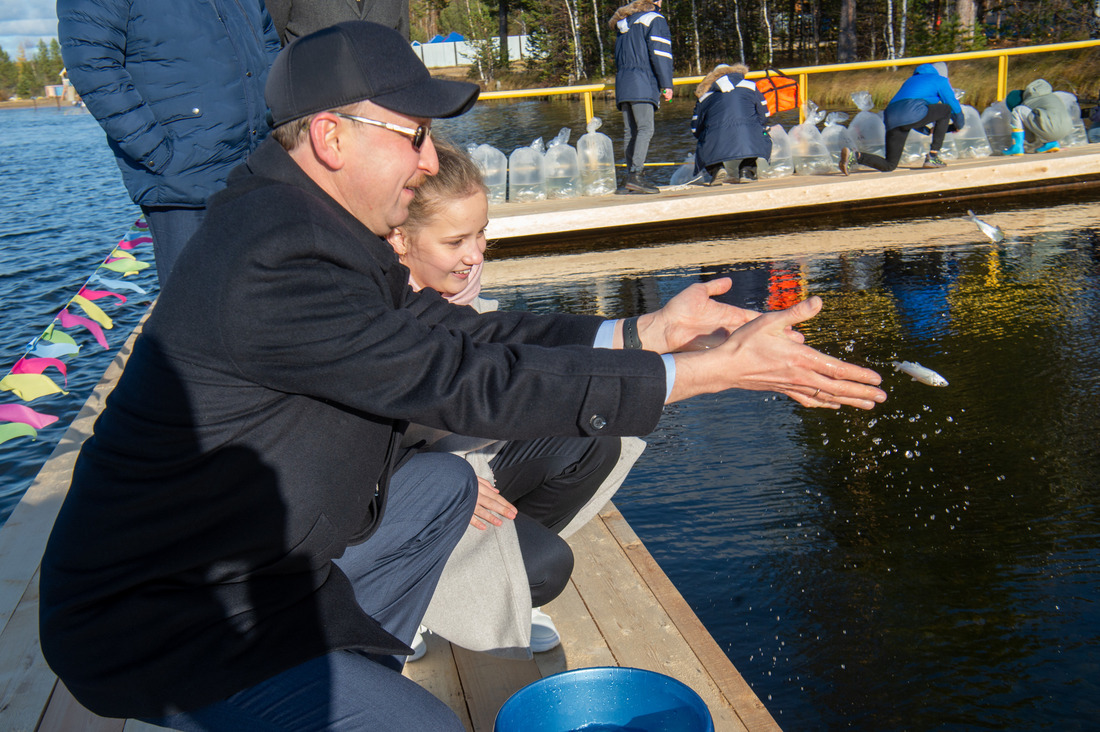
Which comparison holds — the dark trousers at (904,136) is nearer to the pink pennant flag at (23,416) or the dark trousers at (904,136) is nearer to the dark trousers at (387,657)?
the pink pennant flag at (23,416)

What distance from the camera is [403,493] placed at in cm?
199

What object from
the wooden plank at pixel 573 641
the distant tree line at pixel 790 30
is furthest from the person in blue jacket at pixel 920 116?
the distant tree line at pixel 790 30

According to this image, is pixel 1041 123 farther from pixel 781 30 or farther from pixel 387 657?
pixel 781 30

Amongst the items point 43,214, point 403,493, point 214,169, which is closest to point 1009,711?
point 403,493

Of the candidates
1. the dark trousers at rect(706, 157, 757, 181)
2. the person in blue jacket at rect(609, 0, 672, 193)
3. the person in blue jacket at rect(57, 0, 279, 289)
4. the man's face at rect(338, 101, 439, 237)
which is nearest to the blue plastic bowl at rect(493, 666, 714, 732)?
the man's face at rect(338, 101, 439, 237)

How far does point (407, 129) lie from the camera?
5.57ft

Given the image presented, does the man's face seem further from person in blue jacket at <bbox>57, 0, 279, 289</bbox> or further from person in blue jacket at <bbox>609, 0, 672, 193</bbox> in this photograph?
person in blue jacket at <bbox>609, 0, 672, 193</bbox>

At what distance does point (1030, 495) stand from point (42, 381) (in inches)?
194

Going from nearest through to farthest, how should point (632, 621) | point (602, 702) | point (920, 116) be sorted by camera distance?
point (602, 702) < point (632, 621) < point (920, 116)

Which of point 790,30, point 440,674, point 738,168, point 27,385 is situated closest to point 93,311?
point 27,385

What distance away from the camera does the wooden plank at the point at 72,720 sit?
6.80ft

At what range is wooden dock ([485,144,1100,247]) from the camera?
835cm

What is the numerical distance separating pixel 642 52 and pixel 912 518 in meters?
6.19

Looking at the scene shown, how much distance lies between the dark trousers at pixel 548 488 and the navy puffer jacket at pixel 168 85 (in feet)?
6.46
